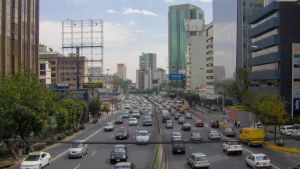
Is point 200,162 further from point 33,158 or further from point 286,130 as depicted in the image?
point 286,130

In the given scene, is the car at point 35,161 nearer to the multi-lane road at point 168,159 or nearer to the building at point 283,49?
the multi-lane road at point 168,159

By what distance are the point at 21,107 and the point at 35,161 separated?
24.4 ft

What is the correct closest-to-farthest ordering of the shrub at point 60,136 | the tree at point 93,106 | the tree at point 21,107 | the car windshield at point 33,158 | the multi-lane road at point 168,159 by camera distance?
1. the car windshield at point 33,158
2. the multi-lane road at point 168,159
3. the tree at point 21,107
4. the shrub at point 60,136
5. the tree at point 93,106

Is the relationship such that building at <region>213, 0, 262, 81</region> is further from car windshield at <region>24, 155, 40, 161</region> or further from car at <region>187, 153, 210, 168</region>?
car windshield at <region>24, 155, 40, 161</region>

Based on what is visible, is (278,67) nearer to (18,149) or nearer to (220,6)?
(18,149)

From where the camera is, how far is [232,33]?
13162cm

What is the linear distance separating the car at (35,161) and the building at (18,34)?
23806 millimetres

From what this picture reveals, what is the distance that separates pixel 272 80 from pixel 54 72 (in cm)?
11184

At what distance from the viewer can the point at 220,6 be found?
15100 centimetres

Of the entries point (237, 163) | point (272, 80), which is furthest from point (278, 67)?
point (237, 163)

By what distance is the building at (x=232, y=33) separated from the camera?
123188 millimetres

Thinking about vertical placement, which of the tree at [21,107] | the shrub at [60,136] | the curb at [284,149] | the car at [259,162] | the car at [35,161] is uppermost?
the tree at [21,107]

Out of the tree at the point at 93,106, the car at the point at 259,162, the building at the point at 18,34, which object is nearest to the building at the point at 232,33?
the tree at the point at 93,106

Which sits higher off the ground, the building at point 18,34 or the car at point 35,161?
the building at point 18,34
